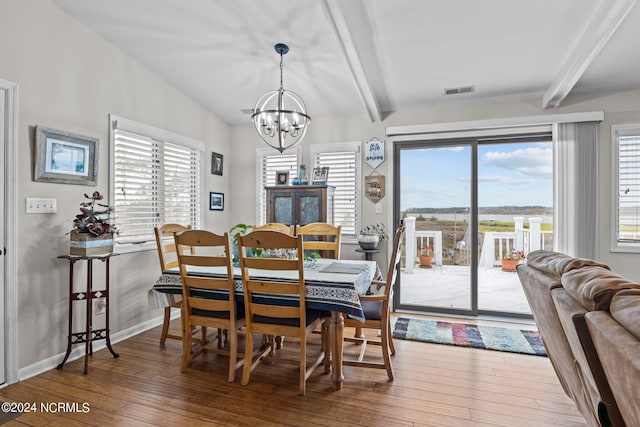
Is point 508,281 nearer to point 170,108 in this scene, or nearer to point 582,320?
point 582,320

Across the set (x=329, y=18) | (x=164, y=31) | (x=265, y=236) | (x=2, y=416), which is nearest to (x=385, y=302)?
(x=265, y=236)

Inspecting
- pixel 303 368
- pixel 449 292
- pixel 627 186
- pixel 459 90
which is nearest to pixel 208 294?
pixel 303 368

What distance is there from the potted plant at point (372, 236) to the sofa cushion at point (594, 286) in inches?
104

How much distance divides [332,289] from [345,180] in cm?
241

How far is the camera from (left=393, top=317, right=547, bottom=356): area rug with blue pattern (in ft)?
10.2

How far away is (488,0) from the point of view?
2377mm

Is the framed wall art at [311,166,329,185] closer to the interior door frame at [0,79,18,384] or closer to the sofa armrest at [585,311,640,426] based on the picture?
the interior door frame at [0,79,18,384]

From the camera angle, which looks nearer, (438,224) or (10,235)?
(10,235)

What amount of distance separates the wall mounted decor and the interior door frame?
89.6 inches

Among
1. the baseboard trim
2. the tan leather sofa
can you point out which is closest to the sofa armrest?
the tan leather sofa

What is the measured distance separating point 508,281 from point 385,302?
306 cm

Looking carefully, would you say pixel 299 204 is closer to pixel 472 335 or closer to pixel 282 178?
pixel 282 178

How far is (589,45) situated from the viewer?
2.59 metres

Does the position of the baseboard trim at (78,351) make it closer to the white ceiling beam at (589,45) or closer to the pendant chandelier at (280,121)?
the pendant chandelier at (280,121)
